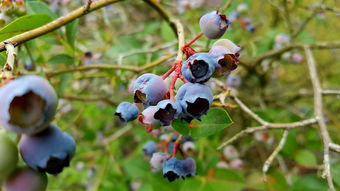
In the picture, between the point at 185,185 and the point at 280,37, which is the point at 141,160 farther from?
the point at 280,37

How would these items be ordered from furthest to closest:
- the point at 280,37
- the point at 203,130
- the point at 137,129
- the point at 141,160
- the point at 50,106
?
the point at 137,129, the point at 280,37, the point at 141,160, the point at 203,130, the point at 50,106

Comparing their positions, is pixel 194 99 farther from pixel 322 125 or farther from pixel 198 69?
pixel 322 125

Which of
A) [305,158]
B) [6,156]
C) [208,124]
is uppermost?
[6,156]

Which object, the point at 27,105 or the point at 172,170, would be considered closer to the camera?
the point at 27,105

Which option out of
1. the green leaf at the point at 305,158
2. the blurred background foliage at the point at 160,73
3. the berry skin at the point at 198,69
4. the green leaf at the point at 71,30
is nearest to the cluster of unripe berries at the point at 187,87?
the berry skin at the point at 198,69

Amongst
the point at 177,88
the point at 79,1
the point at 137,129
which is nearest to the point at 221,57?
the point at 177,88

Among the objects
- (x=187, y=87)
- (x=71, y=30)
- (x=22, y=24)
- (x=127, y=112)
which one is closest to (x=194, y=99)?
(x=187, y=87)

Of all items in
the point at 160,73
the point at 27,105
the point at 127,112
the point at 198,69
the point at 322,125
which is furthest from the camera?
the point at 160,73
